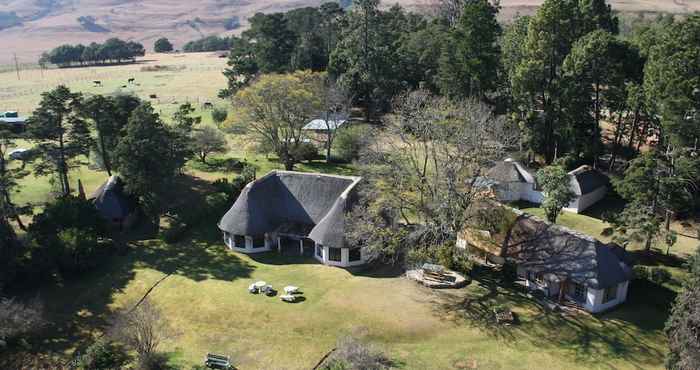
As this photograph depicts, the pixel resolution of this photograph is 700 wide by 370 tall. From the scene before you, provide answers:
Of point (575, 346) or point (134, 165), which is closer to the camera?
point (575, 346)

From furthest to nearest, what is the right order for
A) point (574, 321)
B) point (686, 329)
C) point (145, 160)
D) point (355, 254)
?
point (145, 160) → point (355, 254) → point (574, 321) → point (686, 329)

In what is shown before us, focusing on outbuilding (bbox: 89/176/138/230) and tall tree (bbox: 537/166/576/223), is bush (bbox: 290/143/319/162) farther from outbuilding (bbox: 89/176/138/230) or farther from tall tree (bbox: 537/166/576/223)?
tall tree (bbox: 537/166/576/223)

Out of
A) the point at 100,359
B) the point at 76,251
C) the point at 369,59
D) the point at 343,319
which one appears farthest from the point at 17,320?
the point at 369,59

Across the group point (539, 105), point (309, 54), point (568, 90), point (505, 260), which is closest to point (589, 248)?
point (505, 260)

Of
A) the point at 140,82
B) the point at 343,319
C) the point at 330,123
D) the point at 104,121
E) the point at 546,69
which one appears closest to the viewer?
the point at 343,319

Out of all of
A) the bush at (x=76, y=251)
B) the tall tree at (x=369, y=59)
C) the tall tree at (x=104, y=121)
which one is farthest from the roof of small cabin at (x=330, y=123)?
the bush at (x=76, y=251)

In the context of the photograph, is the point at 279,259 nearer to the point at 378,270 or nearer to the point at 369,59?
the point at 378,270

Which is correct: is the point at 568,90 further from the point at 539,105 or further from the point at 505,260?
the point at 505,260

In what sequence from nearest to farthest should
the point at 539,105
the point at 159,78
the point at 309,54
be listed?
the point at 539,105 → the point at 309,54 → the point at 159,78
